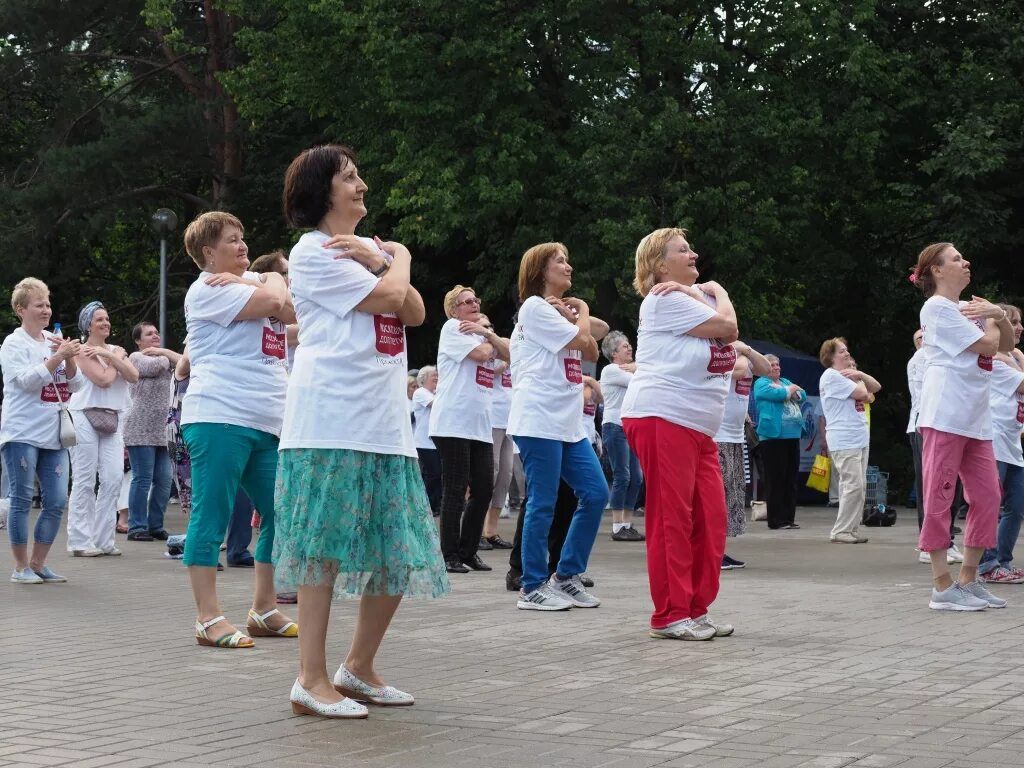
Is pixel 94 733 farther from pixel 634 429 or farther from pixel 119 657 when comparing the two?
pixel 634 429

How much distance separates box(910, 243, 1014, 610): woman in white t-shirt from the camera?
8.91 m

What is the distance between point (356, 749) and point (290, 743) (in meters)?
0.24

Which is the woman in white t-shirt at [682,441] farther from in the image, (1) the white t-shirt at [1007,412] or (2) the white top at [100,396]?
(2) the white top at [100,396]

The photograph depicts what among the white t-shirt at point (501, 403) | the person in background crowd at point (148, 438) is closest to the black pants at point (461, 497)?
the white t-shirt at point (501, 403)

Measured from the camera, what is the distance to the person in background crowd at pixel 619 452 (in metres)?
15.3

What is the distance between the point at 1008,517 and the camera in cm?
1076

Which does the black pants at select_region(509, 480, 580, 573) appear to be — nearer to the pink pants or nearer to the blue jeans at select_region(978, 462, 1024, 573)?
the pink pants

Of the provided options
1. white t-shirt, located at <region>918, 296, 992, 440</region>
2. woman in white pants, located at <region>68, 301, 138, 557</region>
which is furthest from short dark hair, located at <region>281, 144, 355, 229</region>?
woman in white pants, located at <region>68, 301, 138, 557</region>

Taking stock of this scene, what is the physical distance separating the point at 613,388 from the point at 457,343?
4.39 metres

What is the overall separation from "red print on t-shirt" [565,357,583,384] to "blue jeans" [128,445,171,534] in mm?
6148

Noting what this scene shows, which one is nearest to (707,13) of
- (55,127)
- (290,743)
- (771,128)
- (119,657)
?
(771,128)

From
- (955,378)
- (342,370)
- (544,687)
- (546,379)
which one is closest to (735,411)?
(955,378)

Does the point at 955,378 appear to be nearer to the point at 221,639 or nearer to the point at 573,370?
the point at 573,370

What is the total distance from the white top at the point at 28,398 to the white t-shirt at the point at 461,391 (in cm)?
267
